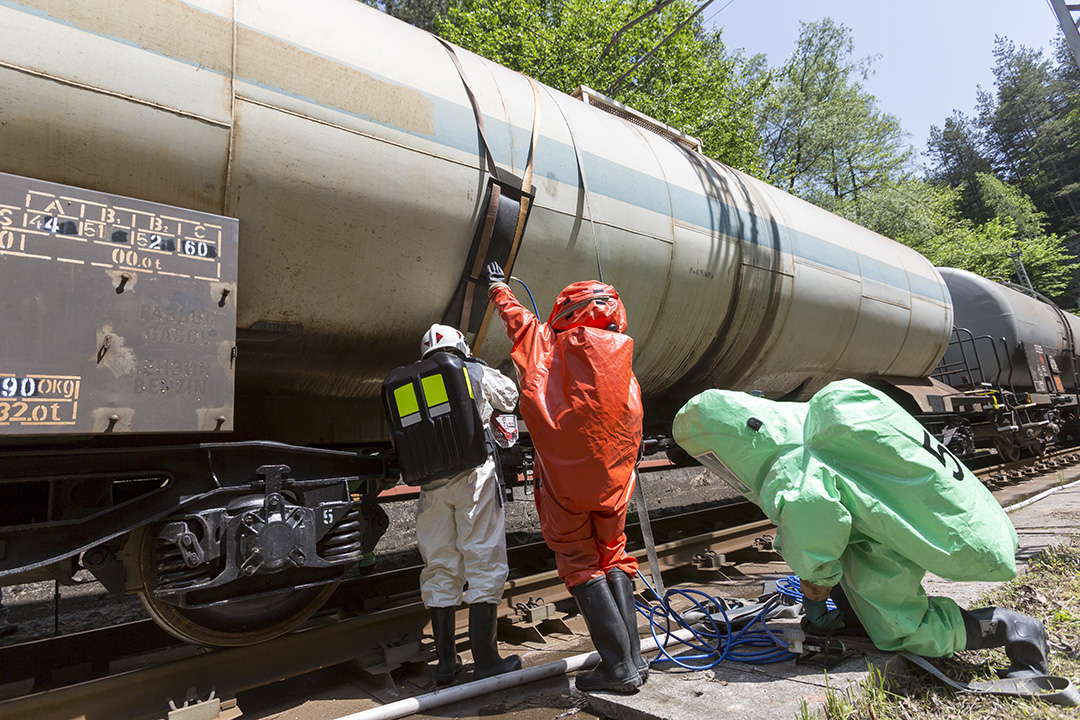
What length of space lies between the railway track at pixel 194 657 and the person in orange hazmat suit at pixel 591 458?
1.13 meters

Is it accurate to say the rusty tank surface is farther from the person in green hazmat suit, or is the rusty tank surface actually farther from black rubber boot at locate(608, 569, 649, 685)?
the person in green hazmat suit

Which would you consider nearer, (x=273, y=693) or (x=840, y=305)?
(x=273, y=693)

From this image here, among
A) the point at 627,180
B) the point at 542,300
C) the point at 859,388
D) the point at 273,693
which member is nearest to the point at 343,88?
the point at 542,300

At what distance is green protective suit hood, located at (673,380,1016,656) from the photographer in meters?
2.01

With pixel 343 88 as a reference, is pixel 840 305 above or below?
below

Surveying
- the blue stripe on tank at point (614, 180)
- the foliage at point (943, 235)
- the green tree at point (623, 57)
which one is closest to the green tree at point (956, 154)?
the foliage at point (943, 235)

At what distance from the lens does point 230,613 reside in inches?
103

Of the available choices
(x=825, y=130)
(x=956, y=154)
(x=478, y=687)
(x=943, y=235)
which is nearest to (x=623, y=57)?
(x=825, y=130)

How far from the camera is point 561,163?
3.44 meters

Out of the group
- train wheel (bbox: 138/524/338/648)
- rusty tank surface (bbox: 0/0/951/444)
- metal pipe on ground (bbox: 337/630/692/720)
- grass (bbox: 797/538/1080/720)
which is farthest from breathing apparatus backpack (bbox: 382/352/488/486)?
grass (bbox: 797/538/1080/720)

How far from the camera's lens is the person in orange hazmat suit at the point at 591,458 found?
7.80 ft

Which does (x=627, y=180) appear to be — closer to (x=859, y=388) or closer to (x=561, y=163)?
(x=561, y=163)

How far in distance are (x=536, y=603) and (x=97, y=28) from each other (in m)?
3.43

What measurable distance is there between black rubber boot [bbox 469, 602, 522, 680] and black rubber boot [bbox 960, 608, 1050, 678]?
180 centimetres
